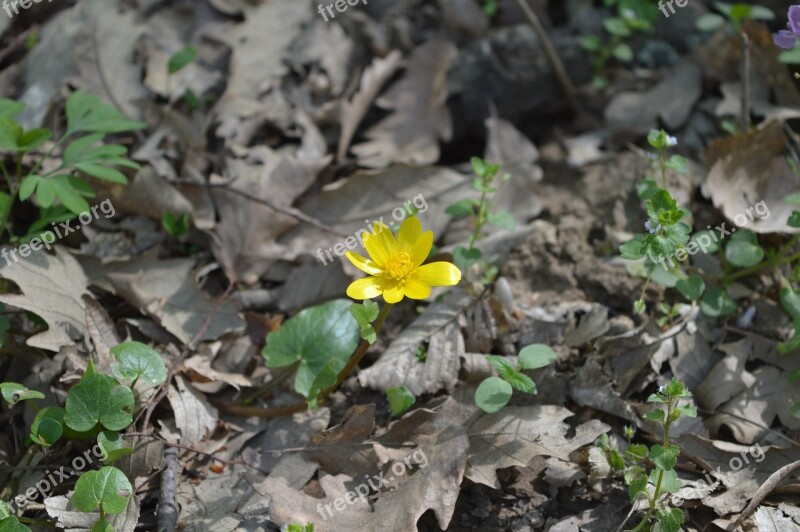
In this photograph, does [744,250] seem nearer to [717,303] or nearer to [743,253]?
[743,253]

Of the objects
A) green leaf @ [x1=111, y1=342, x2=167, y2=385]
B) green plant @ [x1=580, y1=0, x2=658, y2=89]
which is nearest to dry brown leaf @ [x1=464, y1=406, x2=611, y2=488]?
green leaf @ [x1=111, y1=342, x2=167, y2=385]

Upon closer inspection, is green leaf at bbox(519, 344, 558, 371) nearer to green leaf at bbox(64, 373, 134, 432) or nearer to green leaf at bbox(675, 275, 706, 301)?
green leaf at bbox(675, 275, 706, 301)

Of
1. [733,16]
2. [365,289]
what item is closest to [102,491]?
[365,289]

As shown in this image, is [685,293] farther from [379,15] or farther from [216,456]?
[379,15]

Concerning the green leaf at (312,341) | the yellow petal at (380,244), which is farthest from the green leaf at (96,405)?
the yellow petal at (380,244)

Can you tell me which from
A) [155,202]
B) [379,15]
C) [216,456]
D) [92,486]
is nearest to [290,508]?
[216,456]
